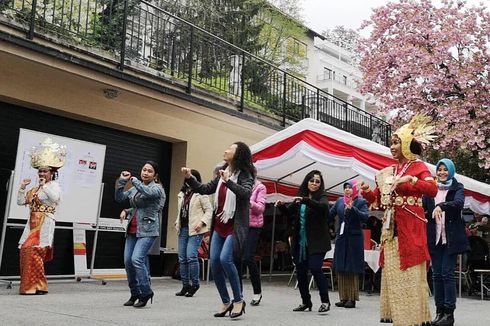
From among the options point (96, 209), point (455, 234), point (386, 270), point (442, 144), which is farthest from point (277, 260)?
point (386, 270)

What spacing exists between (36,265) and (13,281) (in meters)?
1.56

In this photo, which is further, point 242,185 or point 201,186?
point 201,186

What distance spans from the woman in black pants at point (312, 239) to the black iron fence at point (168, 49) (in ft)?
14.6

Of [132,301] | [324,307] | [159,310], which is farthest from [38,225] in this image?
[324,307]

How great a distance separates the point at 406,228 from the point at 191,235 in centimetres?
378

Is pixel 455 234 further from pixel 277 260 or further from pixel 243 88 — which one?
pixel 277 260

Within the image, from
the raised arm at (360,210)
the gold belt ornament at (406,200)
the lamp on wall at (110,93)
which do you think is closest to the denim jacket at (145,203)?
the gold belt ornament at (406,200)

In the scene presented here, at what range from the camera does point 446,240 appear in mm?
6188

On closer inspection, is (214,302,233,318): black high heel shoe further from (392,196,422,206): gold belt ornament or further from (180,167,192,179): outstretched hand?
(392,196,422,206): gold belt ornament

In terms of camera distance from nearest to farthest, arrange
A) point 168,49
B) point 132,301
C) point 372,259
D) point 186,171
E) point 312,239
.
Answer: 1. point 186,171
2. point 132,301
3. point 312,239
4. point 372,259
5. point 168,49

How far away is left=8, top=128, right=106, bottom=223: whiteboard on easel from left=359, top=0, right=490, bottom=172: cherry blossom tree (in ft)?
29.9

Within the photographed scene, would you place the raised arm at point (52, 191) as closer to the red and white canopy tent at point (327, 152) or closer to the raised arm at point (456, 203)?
the red and white canopy tent at point (327, 152)

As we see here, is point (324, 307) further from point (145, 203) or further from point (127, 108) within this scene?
point (127, 108)

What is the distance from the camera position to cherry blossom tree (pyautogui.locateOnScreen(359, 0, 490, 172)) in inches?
588
